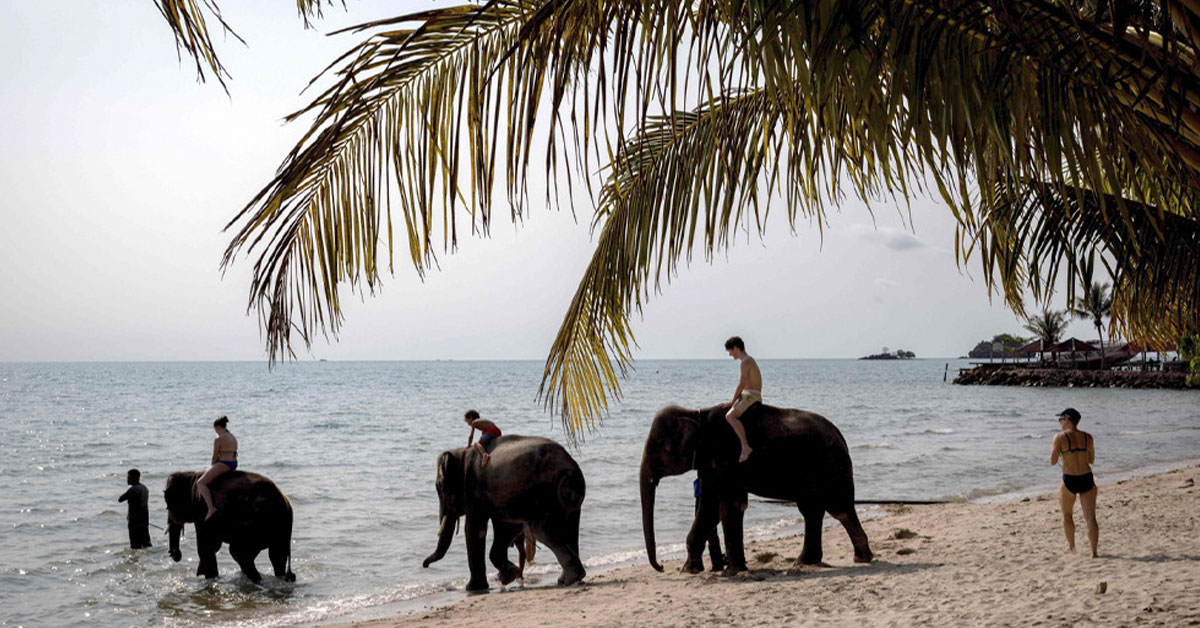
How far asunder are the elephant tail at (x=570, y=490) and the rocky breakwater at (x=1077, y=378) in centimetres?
6222

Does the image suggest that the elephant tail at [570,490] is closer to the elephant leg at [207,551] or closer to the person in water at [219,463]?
the person in water at [219,463]

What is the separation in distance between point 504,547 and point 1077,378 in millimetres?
68437

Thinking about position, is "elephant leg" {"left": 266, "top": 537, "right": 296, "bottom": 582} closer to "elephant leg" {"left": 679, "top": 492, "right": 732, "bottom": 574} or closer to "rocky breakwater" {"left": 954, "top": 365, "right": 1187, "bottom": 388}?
"elephant leg" {"left": 679, "top": 492, "right": 732, "bottom": 574}

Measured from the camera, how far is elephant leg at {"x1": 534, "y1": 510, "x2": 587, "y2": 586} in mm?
10109

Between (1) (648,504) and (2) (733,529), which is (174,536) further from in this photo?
(2) (733,529)

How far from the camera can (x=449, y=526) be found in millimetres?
10766

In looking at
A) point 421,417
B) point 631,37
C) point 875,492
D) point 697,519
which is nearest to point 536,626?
point 697,519

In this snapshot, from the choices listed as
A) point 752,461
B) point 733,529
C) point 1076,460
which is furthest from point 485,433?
point 1076,460

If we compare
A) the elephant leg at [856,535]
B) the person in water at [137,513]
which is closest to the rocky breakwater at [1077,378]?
the elephant leg at [856,535]

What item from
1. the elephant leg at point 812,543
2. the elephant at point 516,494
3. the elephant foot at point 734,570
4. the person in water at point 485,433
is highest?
the person in water at point 485,433

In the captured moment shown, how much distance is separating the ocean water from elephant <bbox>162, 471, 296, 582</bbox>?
15.9 inches

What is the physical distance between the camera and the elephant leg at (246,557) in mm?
11641

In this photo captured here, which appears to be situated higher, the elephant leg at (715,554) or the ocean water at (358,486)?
the elephant leg at (715,554)

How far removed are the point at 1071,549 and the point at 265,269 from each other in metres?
8.72
